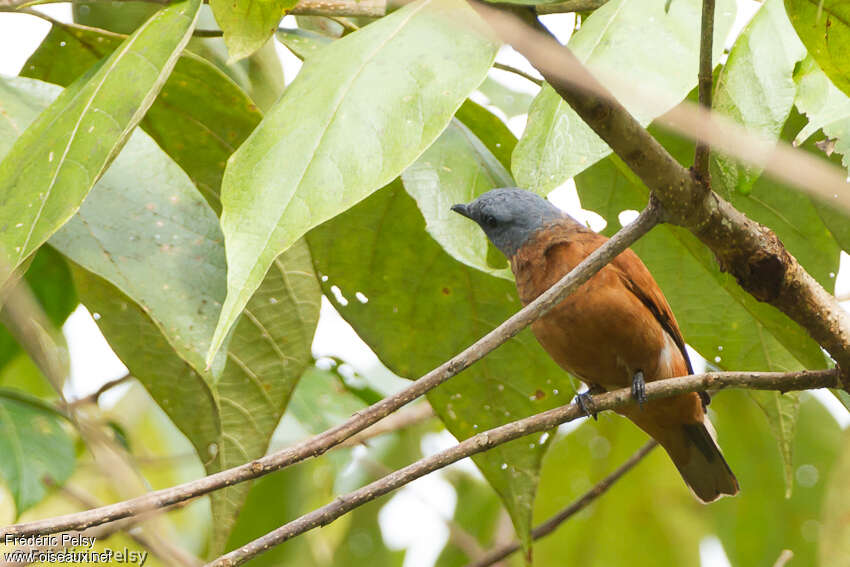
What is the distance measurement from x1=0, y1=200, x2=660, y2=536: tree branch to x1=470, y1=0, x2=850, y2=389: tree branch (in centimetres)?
8

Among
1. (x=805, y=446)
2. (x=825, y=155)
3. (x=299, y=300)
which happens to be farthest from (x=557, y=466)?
A: (x=825, y=155)

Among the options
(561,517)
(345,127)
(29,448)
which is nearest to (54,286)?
(29,448)

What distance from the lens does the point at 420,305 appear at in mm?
2551

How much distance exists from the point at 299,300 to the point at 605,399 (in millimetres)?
843

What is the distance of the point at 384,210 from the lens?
254cm

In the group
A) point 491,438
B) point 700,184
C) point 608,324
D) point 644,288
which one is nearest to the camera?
point 700,184

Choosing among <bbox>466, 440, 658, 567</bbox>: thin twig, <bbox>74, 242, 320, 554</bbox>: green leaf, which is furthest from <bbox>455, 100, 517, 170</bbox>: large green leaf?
<bbox>466, 440, 658, 567</bbox>: thin twig

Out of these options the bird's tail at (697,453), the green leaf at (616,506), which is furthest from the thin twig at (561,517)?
the green leaf at (616,506)

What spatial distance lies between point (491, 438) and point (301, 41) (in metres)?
1.29

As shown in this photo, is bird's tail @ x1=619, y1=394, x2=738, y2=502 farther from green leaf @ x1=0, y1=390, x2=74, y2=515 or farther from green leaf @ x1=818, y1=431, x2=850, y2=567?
green leaf @ x1=0, y1=390, x2=74, y2=515

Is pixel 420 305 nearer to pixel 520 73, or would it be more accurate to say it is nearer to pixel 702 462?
pixel 520 73

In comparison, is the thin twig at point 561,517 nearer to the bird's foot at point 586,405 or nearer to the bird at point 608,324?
the bird at point 608,324

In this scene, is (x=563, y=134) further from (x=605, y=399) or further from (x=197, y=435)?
(x=197, y=435)

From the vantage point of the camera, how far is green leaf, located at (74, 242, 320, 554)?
91.9 inches
